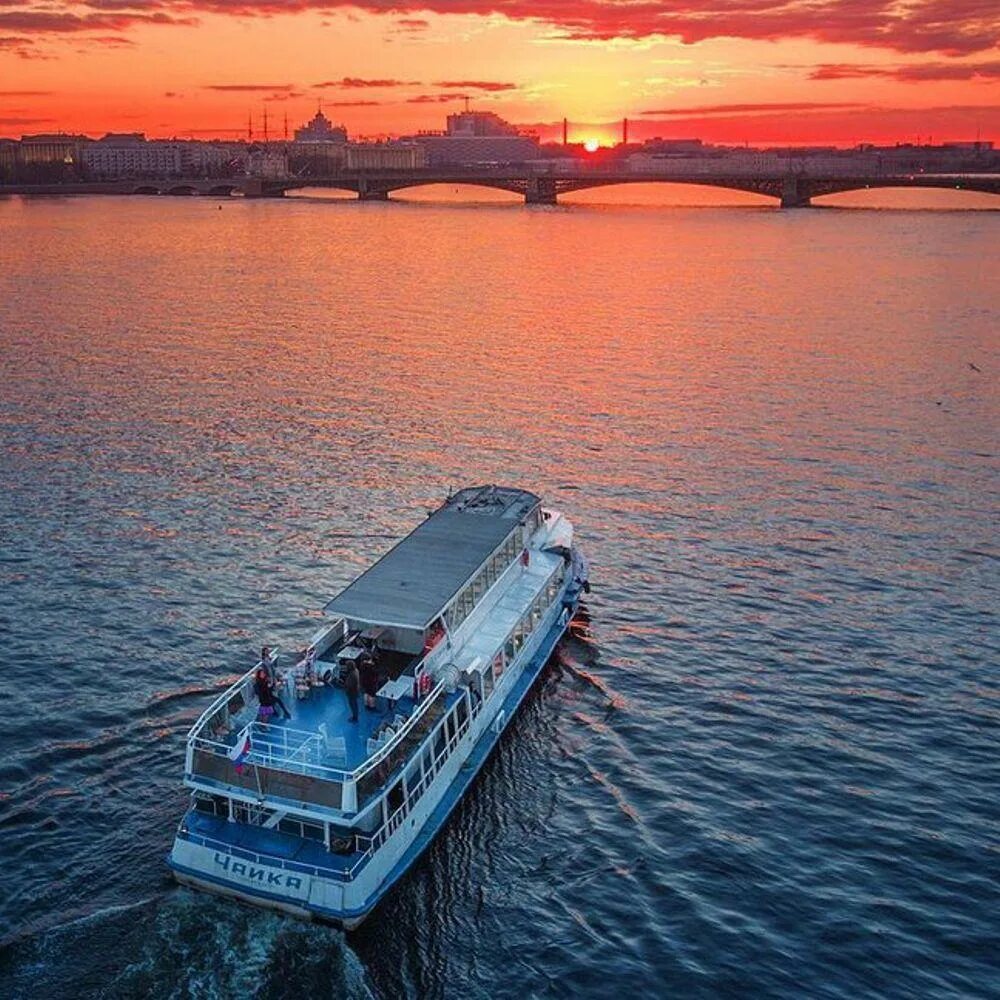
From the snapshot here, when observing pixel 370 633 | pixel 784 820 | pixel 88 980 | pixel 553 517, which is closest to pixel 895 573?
pixel 553 517

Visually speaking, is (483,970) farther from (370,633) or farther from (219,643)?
(219,643)

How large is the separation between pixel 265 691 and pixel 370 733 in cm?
309

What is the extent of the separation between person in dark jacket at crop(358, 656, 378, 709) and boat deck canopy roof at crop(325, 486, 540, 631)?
1721 millimetres

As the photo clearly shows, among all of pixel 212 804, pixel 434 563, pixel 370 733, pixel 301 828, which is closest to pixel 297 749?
pixel 301 828

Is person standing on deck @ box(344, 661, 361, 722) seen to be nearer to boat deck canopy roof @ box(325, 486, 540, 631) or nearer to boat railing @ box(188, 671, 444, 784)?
boat railing @ box(188, 671, 444, 784)

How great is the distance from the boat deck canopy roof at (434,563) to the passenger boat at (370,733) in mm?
71

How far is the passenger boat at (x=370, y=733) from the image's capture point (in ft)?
88.3

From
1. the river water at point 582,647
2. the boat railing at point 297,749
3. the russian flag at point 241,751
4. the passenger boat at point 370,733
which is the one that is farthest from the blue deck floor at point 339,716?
the river water at point 582,647

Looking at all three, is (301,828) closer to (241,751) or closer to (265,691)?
(241,751)

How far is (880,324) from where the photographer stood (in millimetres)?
110750

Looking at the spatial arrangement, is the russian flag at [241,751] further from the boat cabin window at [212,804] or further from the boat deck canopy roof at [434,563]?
the boat deck canopy roof at [434,563]

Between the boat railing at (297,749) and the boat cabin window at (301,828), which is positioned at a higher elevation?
the boat railing at (297,749)

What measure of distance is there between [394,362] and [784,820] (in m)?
67.2

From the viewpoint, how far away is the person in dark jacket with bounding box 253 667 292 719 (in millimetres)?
30109
